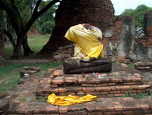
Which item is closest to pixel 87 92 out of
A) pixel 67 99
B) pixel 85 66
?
pixel 67 99

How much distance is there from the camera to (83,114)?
3.64 meters

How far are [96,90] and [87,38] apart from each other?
1363 mm

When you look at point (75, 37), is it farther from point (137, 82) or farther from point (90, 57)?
point (137, 82)

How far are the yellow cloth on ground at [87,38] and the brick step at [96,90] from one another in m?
0.97

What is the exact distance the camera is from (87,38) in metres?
4.90

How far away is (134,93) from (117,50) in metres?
3.80

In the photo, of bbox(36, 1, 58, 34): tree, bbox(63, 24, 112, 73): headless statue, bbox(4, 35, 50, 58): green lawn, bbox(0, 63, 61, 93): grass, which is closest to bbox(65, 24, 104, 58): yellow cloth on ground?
bbox(63, 24, 112, 73): headless statue

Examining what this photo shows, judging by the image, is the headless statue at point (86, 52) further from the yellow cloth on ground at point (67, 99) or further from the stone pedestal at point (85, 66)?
the yellow cloth on ground at point (67, 99)

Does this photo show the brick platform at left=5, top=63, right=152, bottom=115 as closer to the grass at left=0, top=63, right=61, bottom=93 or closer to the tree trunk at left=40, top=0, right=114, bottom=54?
the grass at left=0, top=63, right=61, bottom=93

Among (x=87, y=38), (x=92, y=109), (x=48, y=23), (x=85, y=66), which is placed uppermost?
(x=48, y=23)

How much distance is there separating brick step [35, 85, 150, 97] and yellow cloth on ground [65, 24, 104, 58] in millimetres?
972

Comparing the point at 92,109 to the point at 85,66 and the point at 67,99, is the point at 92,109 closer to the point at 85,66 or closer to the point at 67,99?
the point at 67,99

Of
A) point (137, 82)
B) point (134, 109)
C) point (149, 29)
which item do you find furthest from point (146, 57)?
point (134, 109)

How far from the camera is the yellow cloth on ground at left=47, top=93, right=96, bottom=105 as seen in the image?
12.7 feet
